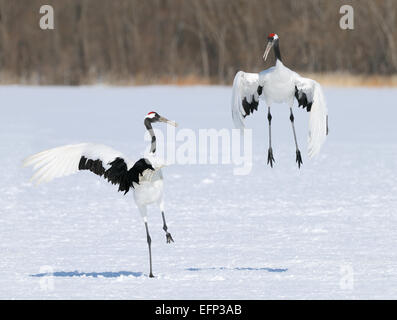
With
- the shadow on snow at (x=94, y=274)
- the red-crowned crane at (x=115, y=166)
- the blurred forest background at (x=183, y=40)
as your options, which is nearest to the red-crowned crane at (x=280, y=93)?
the red-crowned crane at (x=115, y=166)

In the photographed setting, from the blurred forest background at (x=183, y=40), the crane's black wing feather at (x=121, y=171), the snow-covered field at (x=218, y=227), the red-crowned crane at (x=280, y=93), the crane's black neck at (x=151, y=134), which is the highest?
the blurred forest background at (x=183, y=40)

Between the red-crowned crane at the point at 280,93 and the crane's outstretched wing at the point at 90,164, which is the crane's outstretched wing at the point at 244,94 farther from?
the crane's outstretched wing at the point at 90,164

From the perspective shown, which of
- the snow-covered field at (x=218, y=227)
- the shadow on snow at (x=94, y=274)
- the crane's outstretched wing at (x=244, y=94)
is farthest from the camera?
the shadow on snow at (x=94, y=274)

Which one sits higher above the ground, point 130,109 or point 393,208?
point 130,109

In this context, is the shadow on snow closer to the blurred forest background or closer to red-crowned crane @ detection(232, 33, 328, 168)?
red-crowned crane @ detection(232, 33, 328, 168)

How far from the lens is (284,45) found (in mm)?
36125

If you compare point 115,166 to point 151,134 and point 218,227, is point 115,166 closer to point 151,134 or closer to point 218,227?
point 151,134

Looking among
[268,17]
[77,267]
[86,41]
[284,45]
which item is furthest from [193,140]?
[86,41]

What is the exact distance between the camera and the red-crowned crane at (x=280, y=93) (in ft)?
21.4

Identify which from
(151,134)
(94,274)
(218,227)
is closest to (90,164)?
(151,134)

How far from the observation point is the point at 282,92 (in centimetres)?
647

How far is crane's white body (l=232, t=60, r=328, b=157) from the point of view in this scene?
6.51 meters
